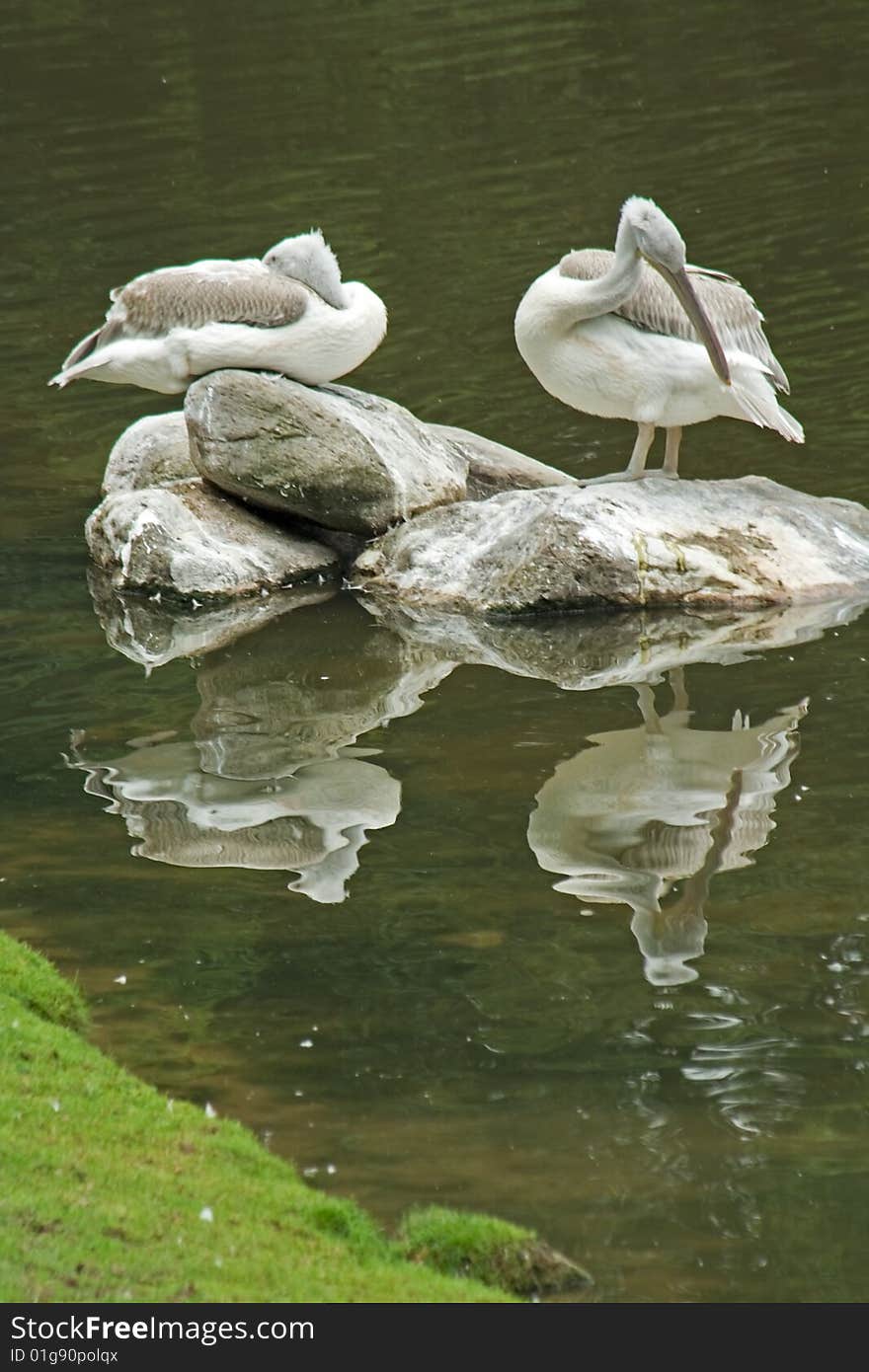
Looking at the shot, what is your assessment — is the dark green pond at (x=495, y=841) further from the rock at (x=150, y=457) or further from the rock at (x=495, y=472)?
the rock at (x=495, y=472)

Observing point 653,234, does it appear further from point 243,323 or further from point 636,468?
point 243,323

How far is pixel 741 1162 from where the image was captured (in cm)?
611

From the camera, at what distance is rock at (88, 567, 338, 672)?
11.5 meters

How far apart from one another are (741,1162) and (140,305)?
764 centimetres

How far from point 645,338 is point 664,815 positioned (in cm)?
359

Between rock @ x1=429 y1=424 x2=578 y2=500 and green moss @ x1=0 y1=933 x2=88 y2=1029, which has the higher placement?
green moss @ x1=0 y1=933 x2=88 y2=1029

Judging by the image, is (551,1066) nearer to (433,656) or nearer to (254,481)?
(433,656)

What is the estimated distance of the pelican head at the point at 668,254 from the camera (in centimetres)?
1099

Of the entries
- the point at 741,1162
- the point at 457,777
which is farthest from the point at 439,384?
the point at 741,1162

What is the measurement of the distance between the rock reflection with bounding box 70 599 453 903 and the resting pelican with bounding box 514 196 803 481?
186 cm

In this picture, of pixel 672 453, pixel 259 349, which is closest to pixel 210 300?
pixel 259 349

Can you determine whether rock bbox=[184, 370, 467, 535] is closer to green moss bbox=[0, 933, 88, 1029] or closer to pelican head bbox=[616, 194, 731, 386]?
pelican head bbox=[616, 194, 731, 386]

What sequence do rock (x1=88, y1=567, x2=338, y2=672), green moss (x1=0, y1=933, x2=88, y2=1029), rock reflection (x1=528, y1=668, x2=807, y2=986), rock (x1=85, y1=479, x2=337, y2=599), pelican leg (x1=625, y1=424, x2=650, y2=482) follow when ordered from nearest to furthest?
green moss (x1=0, y1=933, x2=88, y2=1029)
rock reflection (x1=528, y1=668, x2=807, y2=986)
rock (x1=88, y1=567, x2=338, y2=672)
pelican leg (x1=625, y1=424, x2=650, y2=482)
rock (x1=85, y1=479, x2=337, y2=599)

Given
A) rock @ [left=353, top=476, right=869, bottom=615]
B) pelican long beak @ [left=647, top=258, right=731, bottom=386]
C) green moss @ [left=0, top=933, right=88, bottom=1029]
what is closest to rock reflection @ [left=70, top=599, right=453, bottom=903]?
rock @ [left=353, top=476, right=869, bottom=615]
